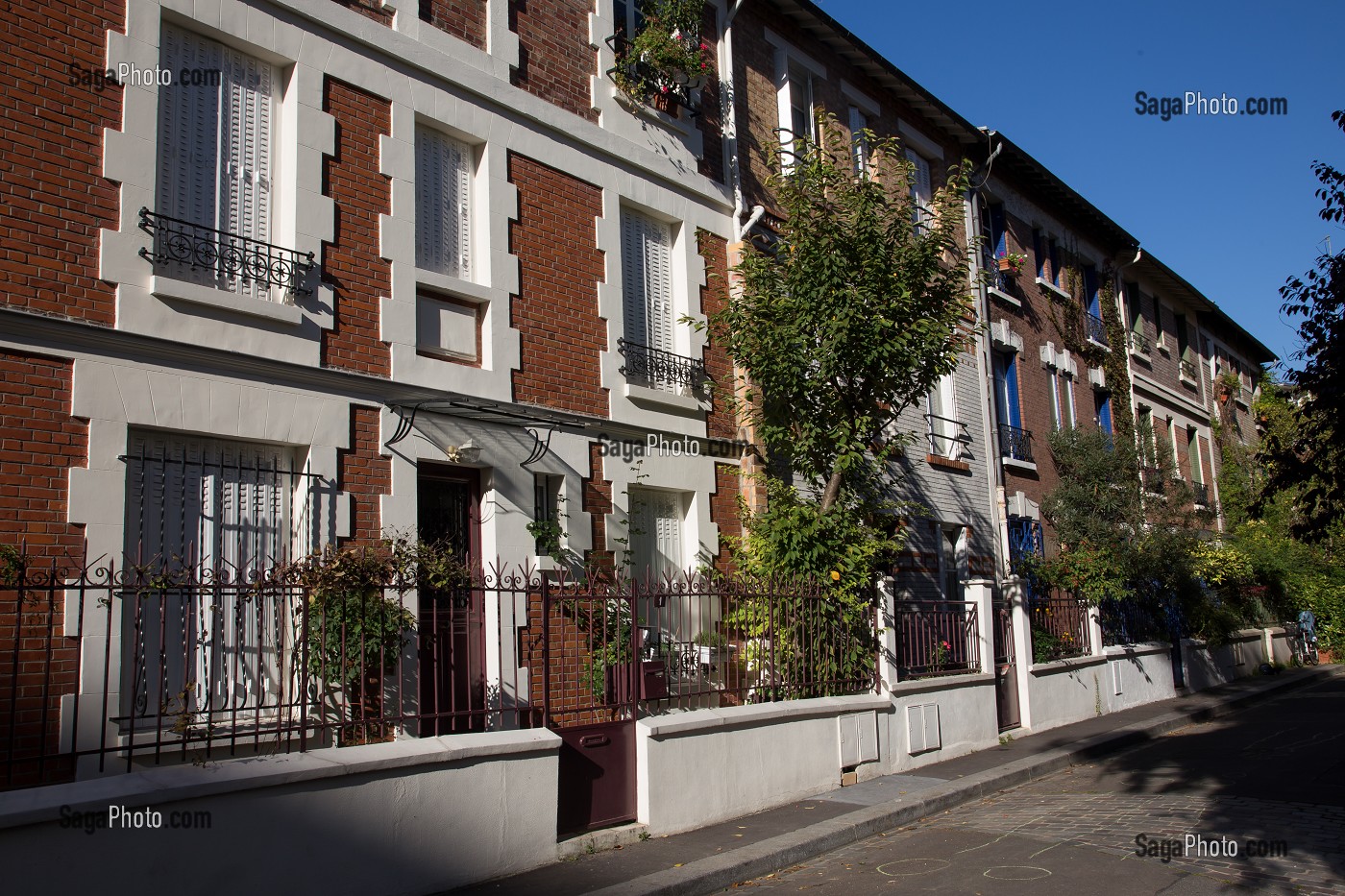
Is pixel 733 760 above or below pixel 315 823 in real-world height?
below

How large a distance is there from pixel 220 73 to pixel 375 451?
10.3 ft

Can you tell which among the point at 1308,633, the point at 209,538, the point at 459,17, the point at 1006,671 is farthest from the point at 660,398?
the point at 1308,633

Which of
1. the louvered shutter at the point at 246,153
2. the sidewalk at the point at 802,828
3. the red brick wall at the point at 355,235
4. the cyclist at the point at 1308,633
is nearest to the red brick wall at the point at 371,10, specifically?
the red brick wall at the point at 355,235

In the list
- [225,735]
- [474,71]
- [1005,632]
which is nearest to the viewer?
[225,735]

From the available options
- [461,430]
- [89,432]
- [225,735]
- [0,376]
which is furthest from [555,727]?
[0,376]

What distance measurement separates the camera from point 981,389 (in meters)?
→ 17.9

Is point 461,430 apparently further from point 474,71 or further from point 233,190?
point 474,71

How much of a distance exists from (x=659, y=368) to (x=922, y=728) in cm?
474

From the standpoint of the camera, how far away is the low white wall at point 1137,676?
16.3m

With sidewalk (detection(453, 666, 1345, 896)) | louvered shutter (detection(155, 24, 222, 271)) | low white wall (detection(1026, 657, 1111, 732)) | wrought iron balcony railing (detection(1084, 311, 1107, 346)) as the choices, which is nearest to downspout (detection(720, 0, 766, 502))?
sidewalk (detection(453, 666, 1345, 896))

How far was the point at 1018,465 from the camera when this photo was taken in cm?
1844

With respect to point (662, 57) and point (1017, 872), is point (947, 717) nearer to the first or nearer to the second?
point (1017, 872)

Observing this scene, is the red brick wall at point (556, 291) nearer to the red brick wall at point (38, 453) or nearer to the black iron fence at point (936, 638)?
the red brick wall at point (38, 453)

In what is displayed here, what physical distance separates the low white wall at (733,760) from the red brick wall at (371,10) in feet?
21.1
